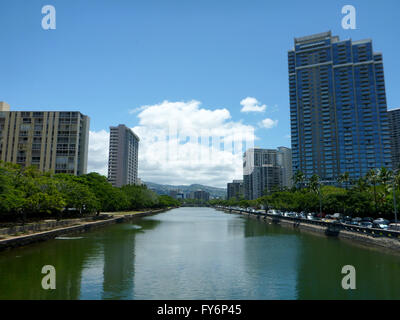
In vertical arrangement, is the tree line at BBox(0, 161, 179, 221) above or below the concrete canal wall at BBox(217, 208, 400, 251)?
above

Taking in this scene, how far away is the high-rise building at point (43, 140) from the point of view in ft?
445

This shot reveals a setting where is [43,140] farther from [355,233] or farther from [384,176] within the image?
[384,176]

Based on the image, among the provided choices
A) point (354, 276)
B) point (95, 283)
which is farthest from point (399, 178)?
point (95, 283)

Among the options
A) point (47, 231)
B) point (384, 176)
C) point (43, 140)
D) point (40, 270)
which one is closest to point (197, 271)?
point (40, 270)

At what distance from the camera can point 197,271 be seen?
3066cm

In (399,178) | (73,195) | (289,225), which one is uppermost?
(399,178)

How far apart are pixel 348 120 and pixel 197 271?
187855 mm

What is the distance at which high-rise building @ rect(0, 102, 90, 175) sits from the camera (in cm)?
13550

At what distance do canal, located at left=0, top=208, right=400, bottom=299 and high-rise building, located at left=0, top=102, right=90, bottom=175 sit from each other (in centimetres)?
9759

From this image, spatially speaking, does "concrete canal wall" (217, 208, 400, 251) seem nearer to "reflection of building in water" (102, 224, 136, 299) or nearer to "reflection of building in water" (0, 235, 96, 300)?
"reflection of building in water" (102, 224, 136, 299)

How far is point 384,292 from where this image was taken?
77.2ft

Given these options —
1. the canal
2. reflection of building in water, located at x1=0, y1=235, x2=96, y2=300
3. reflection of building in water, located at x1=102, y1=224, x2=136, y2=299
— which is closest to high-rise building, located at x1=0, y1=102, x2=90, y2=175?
the canal
